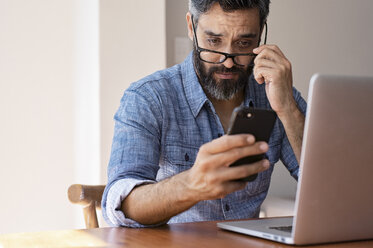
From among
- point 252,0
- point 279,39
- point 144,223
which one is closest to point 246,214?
point 144,223

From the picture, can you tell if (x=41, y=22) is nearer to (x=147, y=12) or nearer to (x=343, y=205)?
(x=147, y=12)

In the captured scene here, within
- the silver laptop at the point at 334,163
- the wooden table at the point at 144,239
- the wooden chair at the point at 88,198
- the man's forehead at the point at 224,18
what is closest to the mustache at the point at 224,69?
the man's forehead at the point at 224,18

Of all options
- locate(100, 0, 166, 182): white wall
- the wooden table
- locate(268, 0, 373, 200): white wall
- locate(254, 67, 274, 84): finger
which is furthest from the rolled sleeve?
locate(268, 0, 373, 200): white wall

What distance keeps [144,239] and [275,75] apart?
2.38 feet

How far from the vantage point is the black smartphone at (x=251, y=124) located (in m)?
0.94

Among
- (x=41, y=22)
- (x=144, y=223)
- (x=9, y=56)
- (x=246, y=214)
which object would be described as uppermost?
(x=41, y=22)

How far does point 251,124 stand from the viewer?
3.15 ft

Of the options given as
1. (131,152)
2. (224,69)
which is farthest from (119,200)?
(224,69)

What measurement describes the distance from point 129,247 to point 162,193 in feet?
0.67

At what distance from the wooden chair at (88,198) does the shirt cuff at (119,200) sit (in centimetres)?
22

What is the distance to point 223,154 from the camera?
3.11ft

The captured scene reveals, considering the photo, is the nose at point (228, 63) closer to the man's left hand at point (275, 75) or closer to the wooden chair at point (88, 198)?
the man's left hand at point (275, 75)

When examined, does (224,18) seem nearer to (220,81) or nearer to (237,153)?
(220,81)

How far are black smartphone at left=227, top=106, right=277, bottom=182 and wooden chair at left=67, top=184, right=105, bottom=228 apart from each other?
59cm
